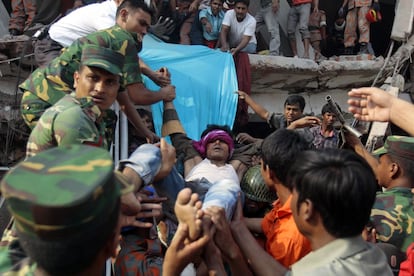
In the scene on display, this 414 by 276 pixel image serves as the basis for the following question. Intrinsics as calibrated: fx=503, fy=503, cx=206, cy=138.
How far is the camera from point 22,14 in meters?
6.26

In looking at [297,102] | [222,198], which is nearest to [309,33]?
[297,102]

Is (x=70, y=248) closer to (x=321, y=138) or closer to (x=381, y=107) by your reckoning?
(x=381, y=107)

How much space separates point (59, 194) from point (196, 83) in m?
4.02

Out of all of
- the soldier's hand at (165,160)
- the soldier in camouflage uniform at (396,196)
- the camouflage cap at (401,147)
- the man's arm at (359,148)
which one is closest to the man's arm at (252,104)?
the man's arm at (359,148)

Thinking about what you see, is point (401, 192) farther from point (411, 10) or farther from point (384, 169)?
point (411, 10)

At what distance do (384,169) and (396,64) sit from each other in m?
5.13

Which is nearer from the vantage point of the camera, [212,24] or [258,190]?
[258,190]

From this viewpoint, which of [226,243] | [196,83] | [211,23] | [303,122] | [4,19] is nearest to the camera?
[226,243]

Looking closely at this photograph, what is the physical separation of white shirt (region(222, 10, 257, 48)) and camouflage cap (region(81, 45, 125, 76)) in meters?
4.12

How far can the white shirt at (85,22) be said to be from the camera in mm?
3596

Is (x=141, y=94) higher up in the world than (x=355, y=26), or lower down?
higher up

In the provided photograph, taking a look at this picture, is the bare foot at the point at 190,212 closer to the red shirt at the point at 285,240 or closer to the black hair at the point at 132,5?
the red shirt at the point at 285,240

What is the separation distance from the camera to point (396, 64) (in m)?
7.35

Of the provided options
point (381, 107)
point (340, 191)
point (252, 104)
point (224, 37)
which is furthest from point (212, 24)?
point (340, 191)
